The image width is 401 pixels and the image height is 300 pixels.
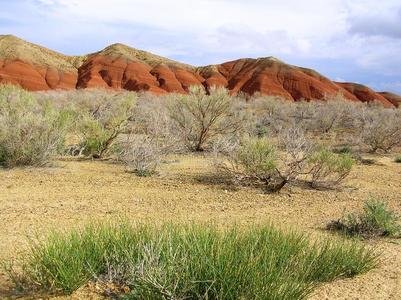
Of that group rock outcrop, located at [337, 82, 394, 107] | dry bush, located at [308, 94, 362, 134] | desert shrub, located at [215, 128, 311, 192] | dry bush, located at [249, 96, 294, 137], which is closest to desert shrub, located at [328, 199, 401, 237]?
desert shrub, located at [215, 128, 311, 192]

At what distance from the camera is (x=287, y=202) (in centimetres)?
1084

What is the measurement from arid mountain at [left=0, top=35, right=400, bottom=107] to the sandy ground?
2578 inches

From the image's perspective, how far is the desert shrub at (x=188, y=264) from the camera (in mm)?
4516

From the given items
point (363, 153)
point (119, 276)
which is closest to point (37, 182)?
point (119, 276)

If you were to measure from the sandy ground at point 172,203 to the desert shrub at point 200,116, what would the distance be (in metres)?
4.76

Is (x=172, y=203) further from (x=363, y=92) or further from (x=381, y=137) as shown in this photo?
(x=363, y=92)

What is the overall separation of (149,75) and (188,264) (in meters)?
83.9

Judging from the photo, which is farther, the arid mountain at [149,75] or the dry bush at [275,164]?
the arid mountain at [149,75]

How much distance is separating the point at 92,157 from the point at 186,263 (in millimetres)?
12004

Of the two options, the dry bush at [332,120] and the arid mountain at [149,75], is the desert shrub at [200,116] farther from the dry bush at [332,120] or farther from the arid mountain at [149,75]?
the arid mountain at [149,75]

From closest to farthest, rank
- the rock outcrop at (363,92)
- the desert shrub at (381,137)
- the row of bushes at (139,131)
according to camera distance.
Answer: the row of bushes at (139,131) → the desert shrub at (381,137) → the rock outcrop at (363,92)

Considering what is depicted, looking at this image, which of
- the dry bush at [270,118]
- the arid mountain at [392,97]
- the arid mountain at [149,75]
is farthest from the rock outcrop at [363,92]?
the dry bush at [270,118]

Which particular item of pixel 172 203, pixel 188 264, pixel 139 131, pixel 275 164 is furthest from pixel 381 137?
pixel 188 264

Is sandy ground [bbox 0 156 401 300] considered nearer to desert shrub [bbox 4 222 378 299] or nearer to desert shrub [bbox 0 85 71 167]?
desert shrub [bbox 4 222 378 299]
